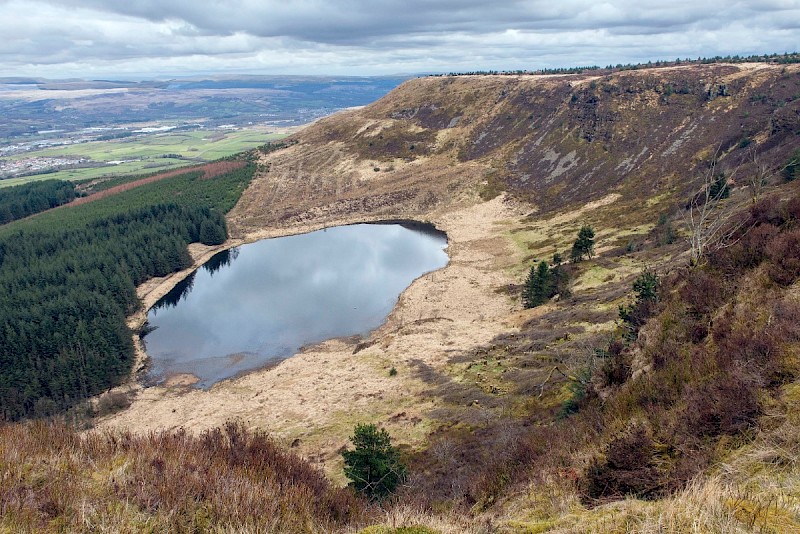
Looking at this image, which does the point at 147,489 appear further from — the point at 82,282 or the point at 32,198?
the point at 32,198

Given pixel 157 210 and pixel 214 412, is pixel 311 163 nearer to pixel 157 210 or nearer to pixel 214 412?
pixel 157 210

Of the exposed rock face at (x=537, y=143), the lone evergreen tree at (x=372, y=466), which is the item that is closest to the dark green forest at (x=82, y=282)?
the lone evergreen tree at (x=372, y=466)

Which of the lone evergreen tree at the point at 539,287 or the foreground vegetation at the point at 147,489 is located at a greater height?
the foreground vegetation at the point at 147,489

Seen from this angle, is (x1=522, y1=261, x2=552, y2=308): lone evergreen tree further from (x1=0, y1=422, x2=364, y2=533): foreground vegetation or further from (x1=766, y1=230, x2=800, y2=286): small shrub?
(x1=0, y1=422, x2=364, y2=533): foreground vegetation

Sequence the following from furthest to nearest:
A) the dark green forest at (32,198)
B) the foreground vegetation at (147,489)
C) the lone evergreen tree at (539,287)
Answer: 1. the dark green forest at (32,198)
2. the lone evergreen tree at (539,287)
3. the foreground vegetation at (147,489)

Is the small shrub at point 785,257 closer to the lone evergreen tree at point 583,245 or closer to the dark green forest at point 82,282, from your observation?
the dark green forest at point 82,282

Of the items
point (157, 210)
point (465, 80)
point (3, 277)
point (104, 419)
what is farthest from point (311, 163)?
point (104, 419)

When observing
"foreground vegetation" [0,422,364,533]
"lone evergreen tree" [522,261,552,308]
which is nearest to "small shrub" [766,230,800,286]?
"foreground vegetation" [0,422,364,533]
